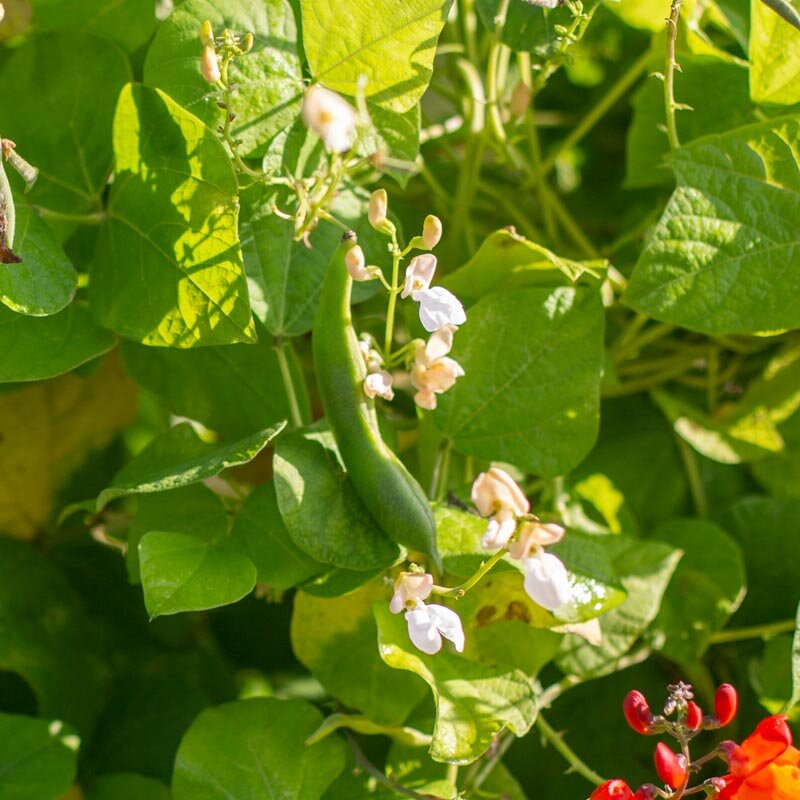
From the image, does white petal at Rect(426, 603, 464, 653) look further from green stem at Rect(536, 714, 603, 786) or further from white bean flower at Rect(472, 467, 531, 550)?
green stem at Rect(536, 714, 603, 786)

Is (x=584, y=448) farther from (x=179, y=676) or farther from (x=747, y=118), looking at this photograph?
(x=179, y=676)

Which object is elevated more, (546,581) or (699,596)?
(546,581)

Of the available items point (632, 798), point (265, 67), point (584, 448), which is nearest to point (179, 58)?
point (265, 67)

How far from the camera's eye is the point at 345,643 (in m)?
0.58

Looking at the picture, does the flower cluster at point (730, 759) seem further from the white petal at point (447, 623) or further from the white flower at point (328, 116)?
the white flower at point (328, 116)

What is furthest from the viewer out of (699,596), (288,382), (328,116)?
(699,596)

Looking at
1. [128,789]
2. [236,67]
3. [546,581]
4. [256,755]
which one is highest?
[236,67]

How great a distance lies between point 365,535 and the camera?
1.63 feet

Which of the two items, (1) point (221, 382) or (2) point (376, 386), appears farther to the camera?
(1) point (221, 382)

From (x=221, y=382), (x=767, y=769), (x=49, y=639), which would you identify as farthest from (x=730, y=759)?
(x=49, y=639)

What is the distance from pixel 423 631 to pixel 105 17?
0.44 m

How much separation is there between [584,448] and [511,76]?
371mm

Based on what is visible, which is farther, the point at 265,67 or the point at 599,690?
the point at 599,690

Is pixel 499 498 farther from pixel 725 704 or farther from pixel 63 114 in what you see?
pixel 63 114
